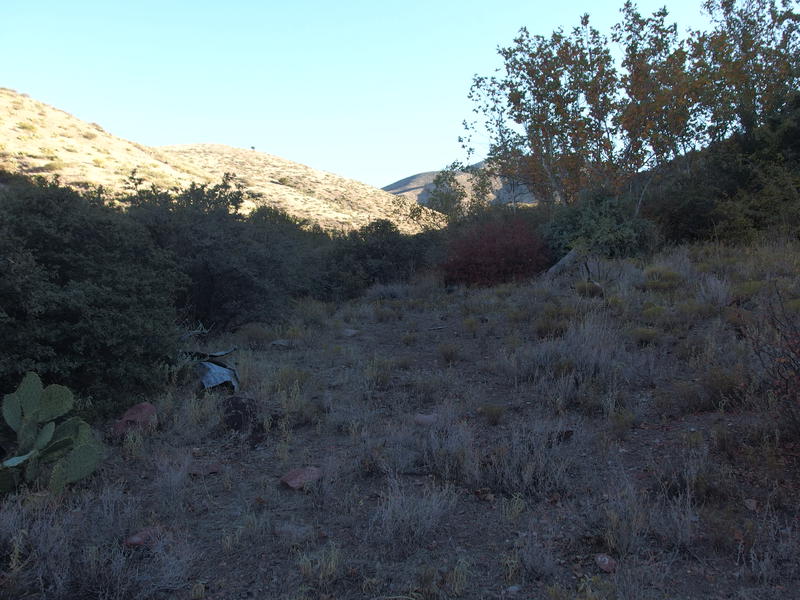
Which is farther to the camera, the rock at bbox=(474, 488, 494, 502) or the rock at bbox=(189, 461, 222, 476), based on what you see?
the rock at bbox=(189, 461, 222, 476)

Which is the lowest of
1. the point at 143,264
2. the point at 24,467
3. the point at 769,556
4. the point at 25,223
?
the point at 769,556

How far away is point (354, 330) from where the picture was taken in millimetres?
10250

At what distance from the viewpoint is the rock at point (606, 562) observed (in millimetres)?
3250

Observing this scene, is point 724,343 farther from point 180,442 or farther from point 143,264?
point 143,264

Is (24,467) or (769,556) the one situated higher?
(24,467)

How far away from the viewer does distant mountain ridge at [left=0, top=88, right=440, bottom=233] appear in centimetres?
2522

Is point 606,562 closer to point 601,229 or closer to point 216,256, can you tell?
point 216,256

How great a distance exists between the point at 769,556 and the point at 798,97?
15369mm

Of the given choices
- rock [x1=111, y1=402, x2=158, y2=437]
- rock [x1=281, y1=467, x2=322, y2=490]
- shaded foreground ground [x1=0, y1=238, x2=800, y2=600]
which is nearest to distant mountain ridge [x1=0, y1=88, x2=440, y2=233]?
rock [x1=111, y1=402, x2=158, y2=437]

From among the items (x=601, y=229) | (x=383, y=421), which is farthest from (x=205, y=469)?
(x=601, y=229)

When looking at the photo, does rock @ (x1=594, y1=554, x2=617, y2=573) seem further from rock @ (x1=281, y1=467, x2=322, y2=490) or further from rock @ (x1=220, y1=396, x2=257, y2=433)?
rock @ (x1=220, y1=396, x2=257, y2=433)

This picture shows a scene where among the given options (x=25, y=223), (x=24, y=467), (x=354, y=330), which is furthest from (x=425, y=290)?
(x=24, y=467)

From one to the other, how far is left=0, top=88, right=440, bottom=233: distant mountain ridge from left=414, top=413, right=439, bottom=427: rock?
13.0m

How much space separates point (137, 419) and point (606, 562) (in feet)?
14.1
